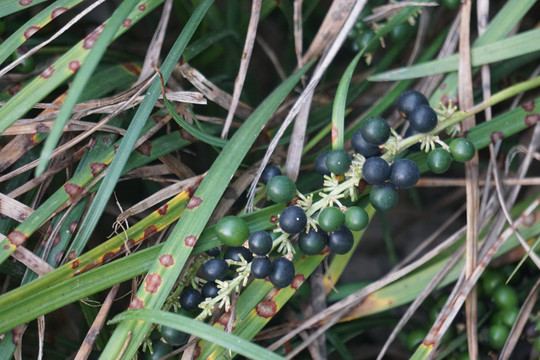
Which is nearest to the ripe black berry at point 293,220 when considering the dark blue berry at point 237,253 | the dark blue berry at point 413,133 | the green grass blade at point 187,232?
the dark blue berry at point 237,253

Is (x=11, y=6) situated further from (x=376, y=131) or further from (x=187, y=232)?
(x=376, y=131)

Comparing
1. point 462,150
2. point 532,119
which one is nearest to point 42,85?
point 462,150

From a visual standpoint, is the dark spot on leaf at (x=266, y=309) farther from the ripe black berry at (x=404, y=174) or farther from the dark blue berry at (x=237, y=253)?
the ripe black berry at (x=404, y=174)

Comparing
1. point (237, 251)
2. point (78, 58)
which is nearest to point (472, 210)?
point (237, 251)

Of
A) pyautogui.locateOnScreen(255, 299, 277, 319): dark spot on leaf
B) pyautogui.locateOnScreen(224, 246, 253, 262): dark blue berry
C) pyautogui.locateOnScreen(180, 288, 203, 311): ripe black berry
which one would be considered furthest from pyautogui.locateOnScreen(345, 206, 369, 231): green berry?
pyautogui.locateOnScreen(180, 288, 203, 311): ripe black berry

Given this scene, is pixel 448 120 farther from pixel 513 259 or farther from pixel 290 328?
pixel 290 328
